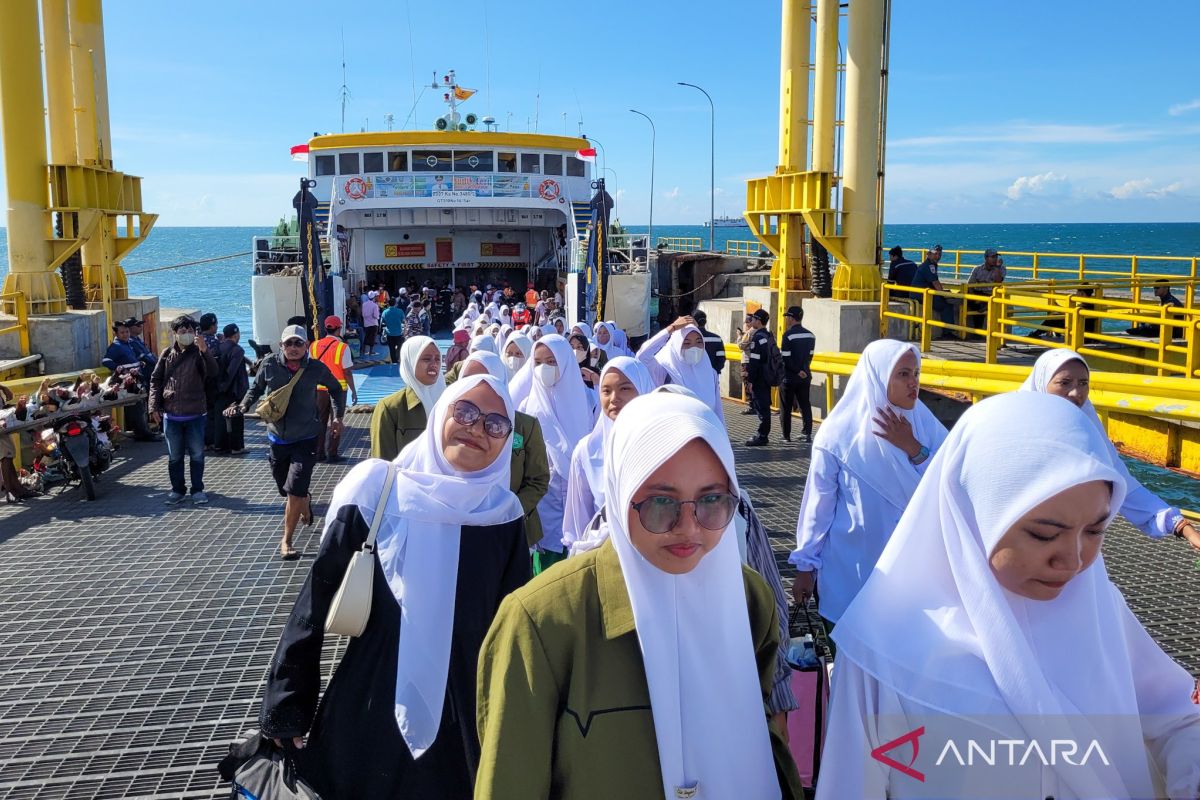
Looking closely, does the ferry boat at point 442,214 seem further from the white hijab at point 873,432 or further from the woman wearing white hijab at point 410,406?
the white hijab at point 873,432

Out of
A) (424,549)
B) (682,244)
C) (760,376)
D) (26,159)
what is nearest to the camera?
(424,549)

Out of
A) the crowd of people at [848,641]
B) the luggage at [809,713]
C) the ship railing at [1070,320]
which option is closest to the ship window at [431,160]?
the ship railing at [1070,320]

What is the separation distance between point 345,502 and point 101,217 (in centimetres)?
1274

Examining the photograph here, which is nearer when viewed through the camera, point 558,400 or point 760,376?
point 558,400

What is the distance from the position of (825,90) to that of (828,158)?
39.2 inches

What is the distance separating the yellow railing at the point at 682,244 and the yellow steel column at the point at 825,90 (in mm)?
18847

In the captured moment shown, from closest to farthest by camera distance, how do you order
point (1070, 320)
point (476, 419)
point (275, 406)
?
point (476, 419) → point (275, 406) → point (1070, 320)

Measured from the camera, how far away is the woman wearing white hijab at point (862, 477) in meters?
3.62

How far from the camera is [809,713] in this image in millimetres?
2760

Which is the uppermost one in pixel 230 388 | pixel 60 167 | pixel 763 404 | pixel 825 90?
pixel 825 90

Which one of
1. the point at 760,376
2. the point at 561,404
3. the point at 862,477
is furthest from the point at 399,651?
the point at 760,376

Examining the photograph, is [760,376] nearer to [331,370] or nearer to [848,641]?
[331,370]

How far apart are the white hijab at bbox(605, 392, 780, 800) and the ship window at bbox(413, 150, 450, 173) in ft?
74.9

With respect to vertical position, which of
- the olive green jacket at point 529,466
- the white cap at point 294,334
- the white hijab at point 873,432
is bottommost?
the olive green jacket at point 529,466
